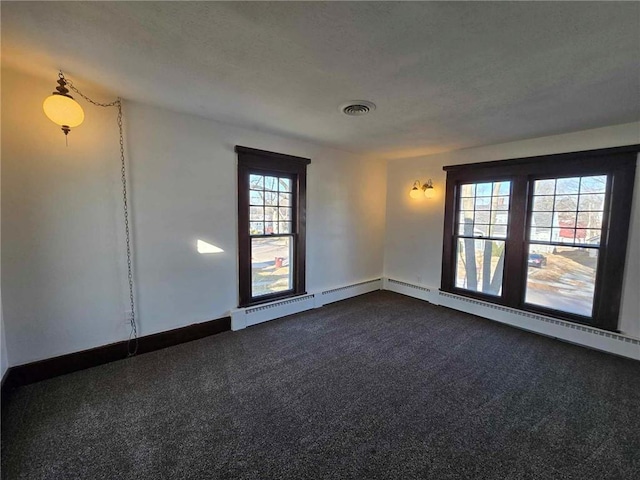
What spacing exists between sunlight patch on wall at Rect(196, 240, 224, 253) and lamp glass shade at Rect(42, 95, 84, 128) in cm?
148

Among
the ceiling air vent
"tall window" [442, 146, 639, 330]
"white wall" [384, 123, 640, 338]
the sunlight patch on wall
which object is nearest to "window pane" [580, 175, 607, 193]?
"tall window" [442, 146, 639, 330]

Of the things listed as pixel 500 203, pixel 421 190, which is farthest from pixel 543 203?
pixel 421 190

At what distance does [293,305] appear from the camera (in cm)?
394

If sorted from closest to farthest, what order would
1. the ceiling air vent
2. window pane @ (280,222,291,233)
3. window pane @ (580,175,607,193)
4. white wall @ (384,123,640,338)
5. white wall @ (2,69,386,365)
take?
white wall @ (2,69,386,365)
the ceiling air vent
white wall @ (384,123,640,338)
window pane @ (580,175,607,193)
window pane @ (280,222,291,233)

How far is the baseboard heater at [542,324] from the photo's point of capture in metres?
2.91

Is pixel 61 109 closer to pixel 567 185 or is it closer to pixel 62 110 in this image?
pixel 62 110

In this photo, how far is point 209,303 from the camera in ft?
10.6

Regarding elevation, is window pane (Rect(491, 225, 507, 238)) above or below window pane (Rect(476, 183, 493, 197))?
below

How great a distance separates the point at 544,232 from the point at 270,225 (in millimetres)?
3552

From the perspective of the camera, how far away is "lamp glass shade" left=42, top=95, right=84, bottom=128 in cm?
197

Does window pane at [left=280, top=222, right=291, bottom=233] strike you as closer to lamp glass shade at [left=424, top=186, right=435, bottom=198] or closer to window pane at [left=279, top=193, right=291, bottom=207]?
window pane at [left=279, top=193, right=291, bottom=207]

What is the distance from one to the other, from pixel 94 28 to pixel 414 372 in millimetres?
3415

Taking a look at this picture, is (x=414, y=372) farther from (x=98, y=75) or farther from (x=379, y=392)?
(x=98, y=75)

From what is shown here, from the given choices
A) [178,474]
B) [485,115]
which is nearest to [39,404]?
[178,474]
